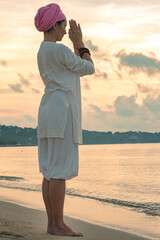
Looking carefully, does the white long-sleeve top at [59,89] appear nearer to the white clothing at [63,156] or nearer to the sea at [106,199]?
the white clothing at [63,156]

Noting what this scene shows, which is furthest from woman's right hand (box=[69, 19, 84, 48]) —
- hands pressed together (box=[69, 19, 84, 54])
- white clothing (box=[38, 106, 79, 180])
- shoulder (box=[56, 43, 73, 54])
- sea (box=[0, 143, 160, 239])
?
sea (box=[0, 143, 160, 239])

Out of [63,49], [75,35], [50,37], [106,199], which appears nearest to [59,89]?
[63,49]

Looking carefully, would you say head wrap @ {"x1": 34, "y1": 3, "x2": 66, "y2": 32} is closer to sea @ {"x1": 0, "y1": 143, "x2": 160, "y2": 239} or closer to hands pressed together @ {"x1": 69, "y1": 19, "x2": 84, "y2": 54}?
hands pressed together @ {"x1": 69, "y1": 19, "x2": 84, "y2": 54}

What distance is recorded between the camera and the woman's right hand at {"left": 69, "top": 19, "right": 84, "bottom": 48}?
4030 millimetres

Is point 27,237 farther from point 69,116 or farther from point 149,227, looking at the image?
point 149,227

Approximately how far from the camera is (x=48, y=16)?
12.5 ft

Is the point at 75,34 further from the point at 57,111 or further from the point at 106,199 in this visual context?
the point at 106,199

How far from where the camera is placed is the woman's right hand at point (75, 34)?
4.03 metres

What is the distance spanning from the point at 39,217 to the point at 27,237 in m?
2.41

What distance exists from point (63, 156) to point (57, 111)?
0.45m

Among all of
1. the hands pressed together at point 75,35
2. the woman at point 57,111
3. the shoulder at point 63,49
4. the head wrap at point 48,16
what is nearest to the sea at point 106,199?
the woman at point 57,111

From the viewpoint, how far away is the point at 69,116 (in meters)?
3.76

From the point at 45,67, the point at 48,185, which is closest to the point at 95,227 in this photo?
the point at 48,185

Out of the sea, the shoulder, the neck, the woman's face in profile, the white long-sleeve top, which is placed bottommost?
the sea
